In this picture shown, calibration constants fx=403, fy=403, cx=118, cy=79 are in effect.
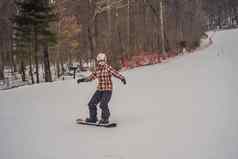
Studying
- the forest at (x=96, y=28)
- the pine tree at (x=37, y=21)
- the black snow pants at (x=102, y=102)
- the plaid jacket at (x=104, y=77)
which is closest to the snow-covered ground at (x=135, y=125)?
the black snow pants at (x=102, y=102)

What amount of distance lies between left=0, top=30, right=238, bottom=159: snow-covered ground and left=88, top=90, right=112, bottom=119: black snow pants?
0.35 meters

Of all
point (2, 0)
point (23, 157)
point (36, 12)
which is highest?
point (2, 0)

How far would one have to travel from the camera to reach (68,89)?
1741cm

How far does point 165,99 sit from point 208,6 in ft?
363

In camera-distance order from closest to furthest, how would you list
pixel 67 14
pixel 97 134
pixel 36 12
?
pixel 97 134
pixel 36 12
pixel 67 14

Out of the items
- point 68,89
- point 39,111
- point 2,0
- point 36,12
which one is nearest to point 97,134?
point 39,111

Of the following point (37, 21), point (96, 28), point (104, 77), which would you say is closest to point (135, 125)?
point (104, 77)

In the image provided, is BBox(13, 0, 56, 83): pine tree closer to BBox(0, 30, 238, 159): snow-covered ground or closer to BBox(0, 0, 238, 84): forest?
BBox(0, 0, 238, 84): forest

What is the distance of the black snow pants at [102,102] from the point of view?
948 centimetres

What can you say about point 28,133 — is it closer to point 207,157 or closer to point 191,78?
point 207,157

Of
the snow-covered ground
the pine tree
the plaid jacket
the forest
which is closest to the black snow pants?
the plaid jacket

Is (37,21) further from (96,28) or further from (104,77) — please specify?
(104,77)

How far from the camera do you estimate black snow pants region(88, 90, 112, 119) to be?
9.48 metres

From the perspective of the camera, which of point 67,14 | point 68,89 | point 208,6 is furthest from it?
point 208,6
